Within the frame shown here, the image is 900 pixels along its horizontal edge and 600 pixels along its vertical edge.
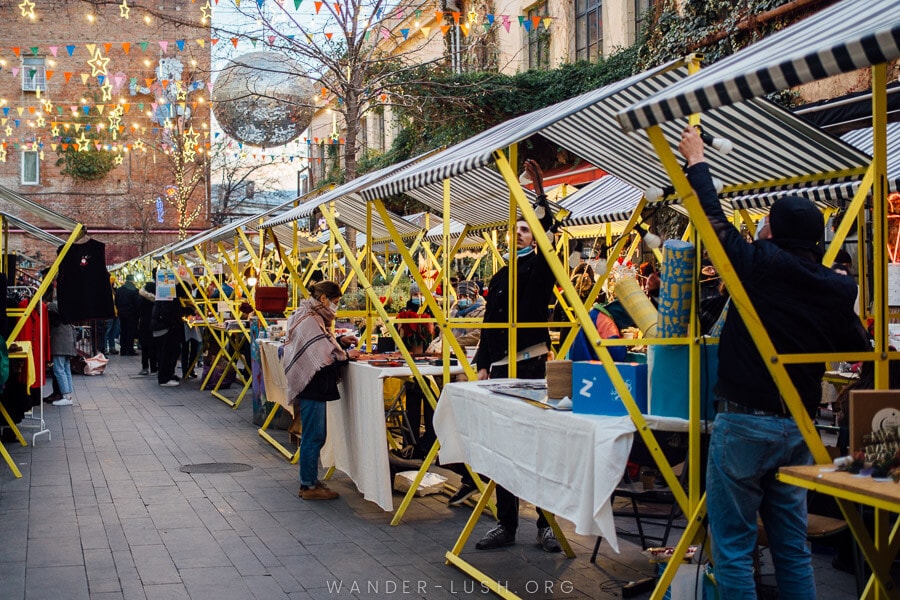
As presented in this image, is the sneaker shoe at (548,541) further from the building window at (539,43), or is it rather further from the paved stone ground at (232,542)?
the building window at (539,43)

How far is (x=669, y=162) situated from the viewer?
3.58 m

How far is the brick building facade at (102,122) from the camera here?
124 ft

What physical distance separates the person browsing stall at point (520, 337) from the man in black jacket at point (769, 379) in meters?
2.41

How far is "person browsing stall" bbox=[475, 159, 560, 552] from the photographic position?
6355 mm

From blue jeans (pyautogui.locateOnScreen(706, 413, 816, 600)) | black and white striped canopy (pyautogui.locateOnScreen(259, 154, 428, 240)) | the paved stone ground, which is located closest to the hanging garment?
the paved stone ground

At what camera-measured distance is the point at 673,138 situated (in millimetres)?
5270

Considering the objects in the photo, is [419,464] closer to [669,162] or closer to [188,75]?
[669,162]

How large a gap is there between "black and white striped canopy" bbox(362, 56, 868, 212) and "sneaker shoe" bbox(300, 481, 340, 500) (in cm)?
294

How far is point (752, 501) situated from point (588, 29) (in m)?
16.7

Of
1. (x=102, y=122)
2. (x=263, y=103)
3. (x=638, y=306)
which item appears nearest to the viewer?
(x=638, y=306)

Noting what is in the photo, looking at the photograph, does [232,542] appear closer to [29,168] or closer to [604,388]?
[604,388]

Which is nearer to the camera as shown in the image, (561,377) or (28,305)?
(561,377)

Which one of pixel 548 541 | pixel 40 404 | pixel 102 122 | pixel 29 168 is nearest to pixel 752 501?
pixel 548 541

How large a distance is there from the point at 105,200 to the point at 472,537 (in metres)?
37.1
